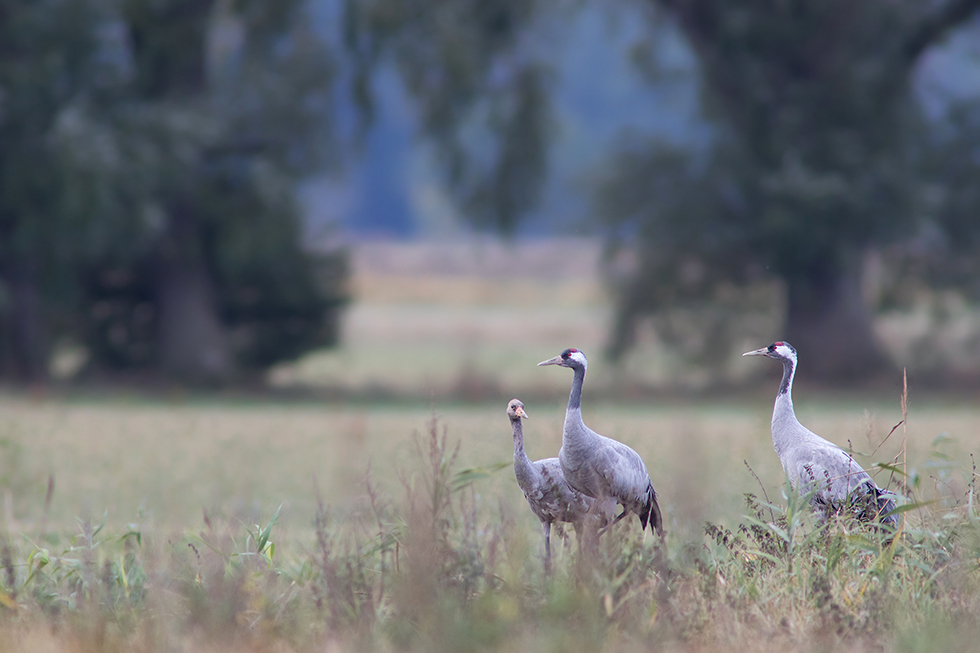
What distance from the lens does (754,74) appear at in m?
21.4

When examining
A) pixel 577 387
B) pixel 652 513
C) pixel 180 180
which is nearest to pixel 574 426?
pixel 577 387

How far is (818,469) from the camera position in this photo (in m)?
5.87

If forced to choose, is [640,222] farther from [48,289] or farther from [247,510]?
Result: [247,510]

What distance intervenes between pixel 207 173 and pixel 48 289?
3.61 m

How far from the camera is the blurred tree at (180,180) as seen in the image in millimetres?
19406

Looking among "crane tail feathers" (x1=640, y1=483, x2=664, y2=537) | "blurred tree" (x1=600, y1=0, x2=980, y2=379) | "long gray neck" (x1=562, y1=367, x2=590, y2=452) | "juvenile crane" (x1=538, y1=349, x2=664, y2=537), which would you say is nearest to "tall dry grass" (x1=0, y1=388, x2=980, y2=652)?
"crane tail feathers" (x1=640, y1=483, x2=664, y2=537)

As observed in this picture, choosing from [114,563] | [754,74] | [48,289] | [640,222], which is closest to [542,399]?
[640,222]

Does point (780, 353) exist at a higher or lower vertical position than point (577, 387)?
higher

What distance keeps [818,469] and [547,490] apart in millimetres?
1412

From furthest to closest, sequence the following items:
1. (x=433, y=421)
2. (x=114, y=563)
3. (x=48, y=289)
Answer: (x=48, y=289) → (x=114, y=563) → (x=433, y=421)

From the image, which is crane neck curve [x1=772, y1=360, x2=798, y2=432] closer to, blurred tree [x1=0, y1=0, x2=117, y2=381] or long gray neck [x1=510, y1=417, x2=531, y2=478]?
long gray neck [x1=510, y1=417, x2=531, y2=478]

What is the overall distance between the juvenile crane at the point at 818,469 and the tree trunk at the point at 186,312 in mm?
17027

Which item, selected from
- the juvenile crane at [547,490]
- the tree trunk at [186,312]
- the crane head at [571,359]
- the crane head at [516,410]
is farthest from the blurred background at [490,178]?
the crane head at [571,359]

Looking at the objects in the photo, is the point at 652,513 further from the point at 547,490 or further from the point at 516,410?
the point at 516,410
